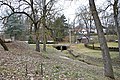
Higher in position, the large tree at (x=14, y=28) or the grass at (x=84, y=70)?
the large tree at (x=14, y=28)

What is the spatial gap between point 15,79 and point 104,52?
5.74 metres

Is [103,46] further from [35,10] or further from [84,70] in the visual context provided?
[35,10]

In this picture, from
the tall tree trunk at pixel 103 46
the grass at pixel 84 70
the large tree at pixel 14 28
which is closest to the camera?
the grass at pixel 84 70

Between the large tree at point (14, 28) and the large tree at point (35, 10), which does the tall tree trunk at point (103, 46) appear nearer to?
the large tree at point (35, 10)

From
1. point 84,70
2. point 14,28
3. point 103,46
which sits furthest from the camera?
point 14,28

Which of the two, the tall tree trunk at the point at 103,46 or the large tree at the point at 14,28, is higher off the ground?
the large tree at the point at 14,28

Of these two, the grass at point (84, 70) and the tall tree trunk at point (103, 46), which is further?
the tall tree trunk at point (103, 46)

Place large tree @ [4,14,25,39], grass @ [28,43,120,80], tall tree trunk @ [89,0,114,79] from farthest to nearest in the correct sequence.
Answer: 1. large tree @ [4,14,25,39]
2. tall tree trunk @ [89,0,114,79]
3. grass @ [28,43,120,80]

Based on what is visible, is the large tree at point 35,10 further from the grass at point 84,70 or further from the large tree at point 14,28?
the large tree at point 14,28

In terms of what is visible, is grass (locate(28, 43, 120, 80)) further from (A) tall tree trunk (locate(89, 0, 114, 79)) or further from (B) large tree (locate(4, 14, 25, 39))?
(B) large tree (locate(4, 14, 25, 39))

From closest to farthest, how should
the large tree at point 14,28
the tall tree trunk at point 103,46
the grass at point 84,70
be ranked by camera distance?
1. the grass at point 84,70
2. the tall tree trunk at point 103,46
3. the large tree at point 14,28

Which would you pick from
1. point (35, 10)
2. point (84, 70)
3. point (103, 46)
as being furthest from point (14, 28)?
point (103, 46)

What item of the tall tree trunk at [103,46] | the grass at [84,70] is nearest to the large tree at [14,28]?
the grass at [84,70]

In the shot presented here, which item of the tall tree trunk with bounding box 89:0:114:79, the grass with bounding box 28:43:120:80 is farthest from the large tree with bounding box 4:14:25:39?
the tall tree trunk with bounding box 89:0:114:79
